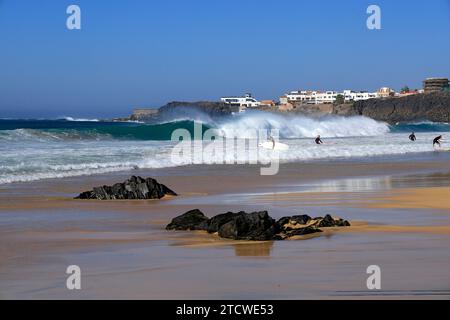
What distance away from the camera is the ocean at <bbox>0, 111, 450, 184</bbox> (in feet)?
68.1

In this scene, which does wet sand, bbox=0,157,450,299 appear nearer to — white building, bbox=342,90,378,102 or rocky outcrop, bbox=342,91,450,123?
rocky outcrop, bbox=342,91,450,123

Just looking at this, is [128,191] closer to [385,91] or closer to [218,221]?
[218,221]

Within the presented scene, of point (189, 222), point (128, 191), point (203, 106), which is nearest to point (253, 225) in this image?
point (189, 222)

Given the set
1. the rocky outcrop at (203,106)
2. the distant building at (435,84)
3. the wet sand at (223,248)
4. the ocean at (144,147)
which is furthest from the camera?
the distant building at (435,84)

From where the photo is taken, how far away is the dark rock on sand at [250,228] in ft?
28.4

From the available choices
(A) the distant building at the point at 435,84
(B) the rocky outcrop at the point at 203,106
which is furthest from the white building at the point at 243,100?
(B) the rocky outcrop at the point at 203,106

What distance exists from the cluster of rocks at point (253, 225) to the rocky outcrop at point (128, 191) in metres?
3.66

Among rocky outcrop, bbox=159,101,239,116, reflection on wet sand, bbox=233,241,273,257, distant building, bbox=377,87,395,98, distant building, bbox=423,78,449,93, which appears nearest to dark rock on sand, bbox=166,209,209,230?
reflection on wet sand, bbox=233,241,273,257

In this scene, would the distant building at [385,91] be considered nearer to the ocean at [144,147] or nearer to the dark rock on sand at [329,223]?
the ocean at [144,147]

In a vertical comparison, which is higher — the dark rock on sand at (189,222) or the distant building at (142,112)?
the distant building at (142,112)

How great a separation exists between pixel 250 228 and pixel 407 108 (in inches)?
5237

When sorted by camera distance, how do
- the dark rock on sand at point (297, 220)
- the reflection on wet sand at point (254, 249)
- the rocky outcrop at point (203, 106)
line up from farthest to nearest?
the rocky outcrop at point (203, 106)
the dark rock on sand at point (297, 220)
the reflection on wet sand at point (254, 249)

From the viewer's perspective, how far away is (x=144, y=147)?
3130cm

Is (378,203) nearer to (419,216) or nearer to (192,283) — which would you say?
(419,216)
